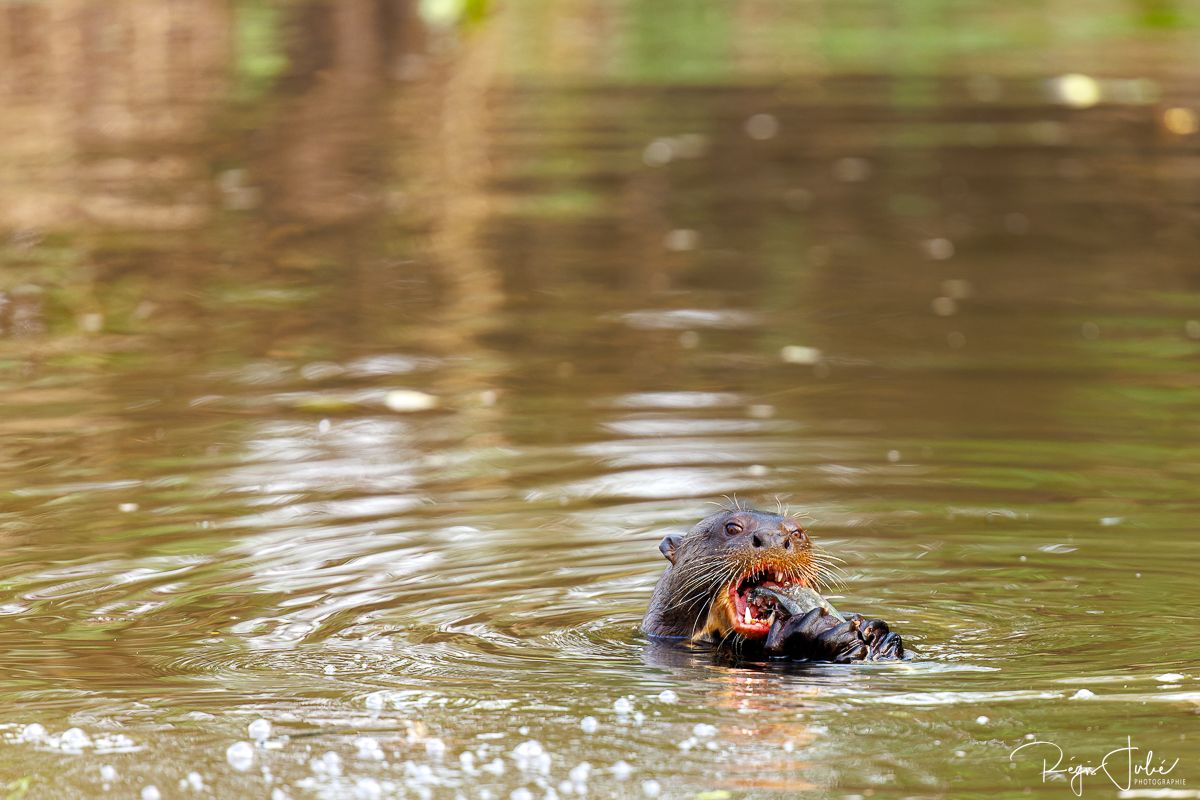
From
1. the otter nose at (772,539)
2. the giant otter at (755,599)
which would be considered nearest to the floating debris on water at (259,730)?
the giant otter at (755,599)

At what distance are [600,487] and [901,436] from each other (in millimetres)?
1686

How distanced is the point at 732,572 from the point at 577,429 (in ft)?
11.1

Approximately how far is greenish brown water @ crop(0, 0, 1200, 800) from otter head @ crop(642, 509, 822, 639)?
0.23m

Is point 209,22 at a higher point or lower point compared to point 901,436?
higher

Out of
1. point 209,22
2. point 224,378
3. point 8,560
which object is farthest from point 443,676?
point 209,22

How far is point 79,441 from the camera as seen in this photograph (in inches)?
385

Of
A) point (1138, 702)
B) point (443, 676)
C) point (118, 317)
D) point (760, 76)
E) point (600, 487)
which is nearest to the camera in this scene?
point (1138, 702)

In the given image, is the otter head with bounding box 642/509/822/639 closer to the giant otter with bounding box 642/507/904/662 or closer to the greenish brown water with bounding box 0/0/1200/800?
the giant otter with bounding box 642/507/904/662

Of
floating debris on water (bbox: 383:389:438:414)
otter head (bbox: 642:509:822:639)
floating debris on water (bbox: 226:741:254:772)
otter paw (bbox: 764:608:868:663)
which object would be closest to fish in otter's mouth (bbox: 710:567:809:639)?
otter head (bbox: 642:509:822:639)

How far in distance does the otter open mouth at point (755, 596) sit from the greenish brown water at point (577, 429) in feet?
0.92

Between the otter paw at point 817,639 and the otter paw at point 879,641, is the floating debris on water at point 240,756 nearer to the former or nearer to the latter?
the otter paw at point 817,639

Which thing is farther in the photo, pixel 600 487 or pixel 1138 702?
pixel 600 487

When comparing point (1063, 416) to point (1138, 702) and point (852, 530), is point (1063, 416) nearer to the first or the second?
point (852, 530)

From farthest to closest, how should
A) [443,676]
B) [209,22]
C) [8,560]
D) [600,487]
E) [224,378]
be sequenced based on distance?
1. [209,22]
2. [224,378]
3. [600,487]
4. [8,560]
5. [443,676]
